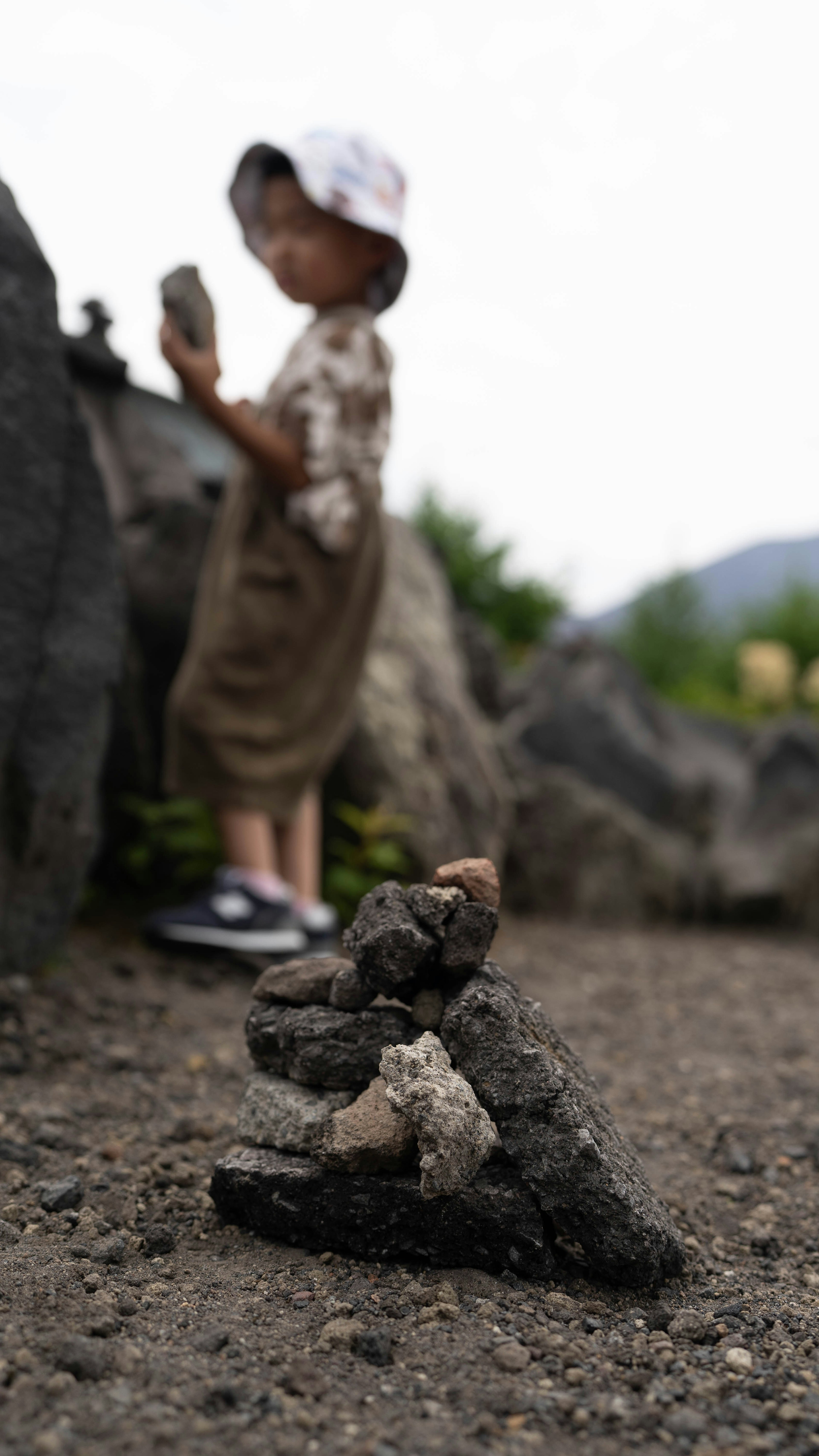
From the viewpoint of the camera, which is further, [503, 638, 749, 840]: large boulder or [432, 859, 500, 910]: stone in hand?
[503, 638, 749, 840]: large boulder

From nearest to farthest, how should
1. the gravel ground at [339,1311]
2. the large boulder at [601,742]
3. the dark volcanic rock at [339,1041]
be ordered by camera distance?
the gravel ground at [339,1311]
the dark volcanic rock at [339,1041]
the large boulder at [601,742]

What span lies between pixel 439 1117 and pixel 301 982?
1.62ft

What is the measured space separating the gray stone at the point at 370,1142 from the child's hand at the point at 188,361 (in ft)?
7.16

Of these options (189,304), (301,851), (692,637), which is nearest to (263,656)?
(301,851)

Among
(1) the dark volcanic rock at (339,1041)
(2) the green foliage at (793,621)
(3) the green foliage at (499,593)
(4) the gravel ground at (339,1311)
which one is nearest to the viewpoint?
(4) the gravel ground at (339,1311)

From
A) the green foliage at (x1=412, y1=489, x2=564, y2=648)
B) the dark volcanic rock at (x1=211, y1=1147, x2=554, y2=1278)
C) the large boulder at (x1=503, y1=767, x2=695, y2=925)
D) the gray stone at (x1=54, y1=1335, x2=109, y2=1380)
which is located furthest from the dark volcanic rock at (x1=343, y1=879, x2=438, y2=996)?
the green foliage at (x1=412, y1=489, x2=564, y2=648)

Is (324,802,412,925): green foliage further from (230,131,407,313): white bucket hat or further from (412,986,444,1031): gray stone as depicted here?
(412,986,444,1031): gray stone

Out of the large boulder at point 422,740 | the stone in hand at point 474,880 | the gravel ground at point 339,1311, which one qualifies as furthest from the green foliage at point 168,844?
the stone in hand at point 474,880

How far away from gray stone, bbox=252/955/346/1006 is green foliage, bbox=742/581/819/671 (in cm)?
1510

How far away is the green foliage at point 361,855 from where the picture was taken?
14.6ft

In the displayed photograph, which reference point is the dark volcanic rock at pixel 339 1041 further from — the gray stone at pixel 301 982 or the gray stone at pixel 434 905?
the gray stone at pixel 434 905

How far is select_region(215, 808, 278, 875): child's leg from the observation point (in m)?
3.78

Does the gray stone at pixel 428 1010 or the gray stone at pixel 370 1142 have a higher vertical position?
the gray stone at pixel 428 1010

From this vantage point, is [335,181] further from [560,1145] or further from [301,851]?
[560,1145]
